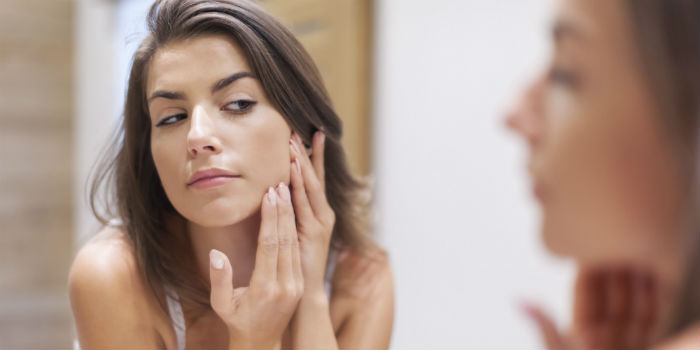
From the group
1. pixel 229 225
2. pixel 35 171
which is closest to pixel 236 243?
pixel 229 225

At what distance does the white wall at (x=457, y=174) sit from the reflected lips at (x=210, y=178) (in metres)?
0.40

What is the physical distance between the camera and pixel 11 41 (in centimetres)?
209

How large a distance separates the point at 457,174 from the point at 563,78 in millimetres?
761

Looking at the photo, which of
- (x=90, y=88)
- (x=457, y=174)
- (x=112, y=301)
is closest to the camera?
(x=112, y=301)

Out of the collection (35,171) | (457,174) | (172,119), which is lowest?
(35,171)

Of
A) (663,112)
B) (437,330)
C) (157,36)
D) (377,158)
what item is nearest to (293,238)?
(157,36)

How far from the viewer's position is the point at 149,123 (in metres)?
0.60

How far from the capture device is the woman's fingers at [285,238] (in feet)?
1.77

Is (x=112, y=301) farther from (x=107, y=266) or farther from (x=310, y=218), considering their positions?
(x=310, y=218)

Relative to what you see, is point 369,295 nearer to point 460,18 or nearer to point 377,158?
point 460,18

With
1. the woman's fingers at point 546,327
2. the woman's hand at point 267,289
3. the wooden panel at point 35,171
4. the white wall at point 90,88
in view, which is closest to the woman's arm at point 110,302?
the woman's hand at point 267,289

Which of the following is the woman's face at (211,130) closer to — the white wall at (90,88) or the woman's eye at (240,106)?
the woman's eye at (240,106)

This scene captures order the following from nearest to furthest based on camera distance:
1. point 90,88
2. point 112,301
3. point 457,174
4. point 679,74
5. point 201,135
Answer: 1. point 679,74
2. point 201,135
3. point 112,301
4. point 457,174
5. point 90,88

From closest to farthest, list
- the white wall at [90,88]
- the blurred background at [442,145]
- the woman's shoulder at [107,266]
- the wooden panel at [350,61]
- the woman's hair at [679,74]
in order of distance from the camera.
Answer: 1. the woman's hair at [679,74]
2. the woman's shoulder at [107,266]
3. the blurred background at [442,145]
4. the wooden panel at [350,61]
5. the white wall at [90,88]
